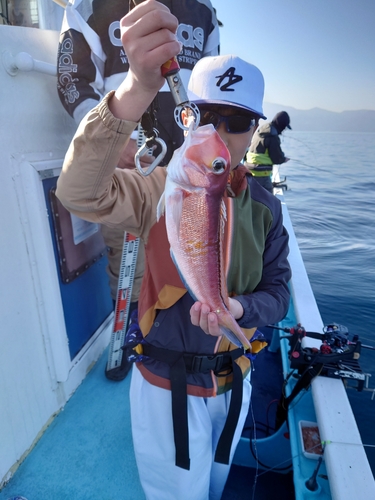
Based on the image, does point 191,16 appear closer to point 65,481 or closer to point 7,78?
point 7,78

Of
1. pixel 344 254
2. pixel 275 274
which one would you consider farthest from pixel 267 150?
pixel 275 274

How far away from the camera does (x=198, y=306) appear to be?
1170 mm

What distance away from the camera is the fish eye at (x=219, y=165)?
1.01 m

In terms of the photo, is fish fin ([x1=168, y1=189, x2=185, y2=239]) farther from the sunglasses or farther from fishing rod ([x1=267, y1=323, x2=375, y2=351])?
fishing rod ([x1=267, y1=323, x2=375, y2=351])

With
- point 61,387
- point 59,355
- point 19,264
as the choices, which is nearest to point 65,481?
point 61,387

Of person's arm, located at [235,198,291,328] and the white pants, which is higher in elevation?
person's arm, located at [235,198,291,328]

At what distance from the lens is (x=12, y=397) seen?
1.83 meters

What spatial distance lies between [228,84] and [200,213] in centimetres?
63

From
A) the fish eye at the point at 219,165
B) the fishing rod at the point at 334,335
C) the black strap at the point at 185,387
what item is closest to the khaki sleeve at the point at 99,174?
the fish eye at the point at 219,165

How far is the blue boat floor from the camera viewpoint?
1.94 m

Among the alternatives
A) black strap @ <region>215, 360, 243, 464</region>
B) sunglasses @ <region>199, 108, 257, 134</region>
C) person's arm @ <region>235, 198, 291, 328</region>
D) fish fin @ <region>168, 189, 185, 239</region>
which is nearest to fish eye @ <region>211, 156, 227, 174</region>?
fish fin @ <region>168, 189, 185, 239</region>

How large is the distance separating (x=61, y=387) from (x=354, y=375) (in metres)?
2.07

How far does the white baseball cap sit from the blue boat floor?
2.23 m

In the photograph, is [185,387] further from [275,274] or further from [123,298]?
[123,298]
